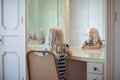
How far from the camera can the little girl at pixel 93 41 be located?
2782 mm

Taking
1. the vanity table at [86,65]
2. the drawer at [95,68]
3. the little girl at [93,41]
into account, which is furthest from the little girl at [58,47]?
the little girl at [93,41]

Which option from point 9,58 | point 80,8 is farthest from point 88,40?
point 9,58

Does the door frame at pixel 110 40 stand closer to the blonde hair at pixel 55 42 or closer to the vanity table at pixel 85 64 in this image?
the vanity table at pixel 85 64

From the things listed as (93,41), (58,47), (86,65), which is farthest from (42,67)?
(93,41)

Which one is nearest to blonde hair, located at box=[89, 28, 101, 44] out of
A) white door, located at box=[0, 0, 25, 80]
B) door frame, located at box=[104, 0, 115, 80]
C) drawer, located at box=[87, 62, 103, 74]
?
drawer, located at box=[87, 62, 103, 74]

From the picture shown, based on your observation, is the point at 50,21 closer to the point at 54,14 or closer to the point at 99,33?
the point at 54,14

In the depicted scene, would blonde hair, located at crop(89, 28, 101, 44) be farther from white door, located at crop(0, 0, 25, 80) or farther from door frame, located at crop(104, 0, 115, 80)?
white door, located at crop(0, 0, 25, 80)

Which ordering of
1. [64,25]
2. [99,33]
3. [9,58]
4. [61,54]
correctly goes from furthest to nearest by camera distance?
[64,25] → [9,58] → [99,33] → [61,54]

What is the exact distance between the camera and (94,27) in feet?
9.29

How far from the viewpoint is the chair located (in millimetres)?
1707

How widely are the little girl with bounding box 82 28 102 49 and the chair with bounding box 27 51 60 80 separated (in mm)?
1209

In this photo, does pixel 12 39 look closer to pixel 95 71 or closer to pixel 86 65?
pixel 86 65

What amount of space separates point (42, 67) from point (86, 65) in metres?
0.96

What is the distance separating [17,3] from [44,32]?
0.60 meters
